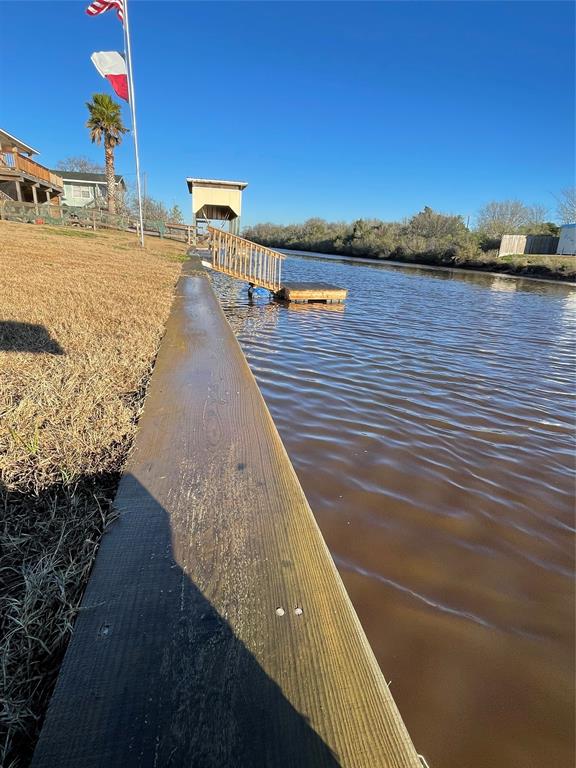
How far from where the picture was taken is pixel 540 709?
157cm

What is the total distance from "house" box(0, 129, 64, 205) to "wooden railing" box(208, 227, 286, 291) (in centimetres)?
2066

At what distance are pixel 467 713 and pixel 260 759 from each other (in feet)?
3.60

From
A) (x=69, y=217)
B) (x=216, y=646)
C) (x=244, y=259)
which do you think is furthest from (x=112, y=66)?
(x=216, y=646)

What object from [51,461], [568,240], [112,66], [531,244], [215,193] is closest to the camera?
[51,461]

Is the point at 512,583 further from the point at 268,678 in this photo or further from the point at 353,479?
the point at 268,678

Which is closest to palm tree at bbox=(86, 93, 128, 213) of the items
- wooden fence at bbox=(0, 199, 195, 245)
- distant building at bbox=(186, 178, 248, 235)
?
wooden fence at bbox=(0, 199, 195, 245)

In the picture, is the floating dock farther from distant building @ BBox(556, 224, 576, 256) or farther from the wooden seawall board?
distant building @ BBox(556, 224, 576, 256)

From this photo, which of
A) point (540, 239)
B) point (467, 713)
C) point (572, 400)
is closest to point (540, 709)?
point (467, 713)

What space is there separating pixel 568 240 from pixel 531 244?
341 centimetres

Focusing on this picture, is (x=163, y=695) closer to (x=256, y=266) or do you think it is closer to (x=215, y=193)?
(x=256, y=266)

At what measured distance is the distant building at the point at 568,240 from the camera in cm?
4016

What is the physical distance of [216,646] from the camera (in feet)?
3.56

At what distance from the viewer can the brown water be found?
1563 mm

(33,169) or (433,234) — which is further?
(433,234)
